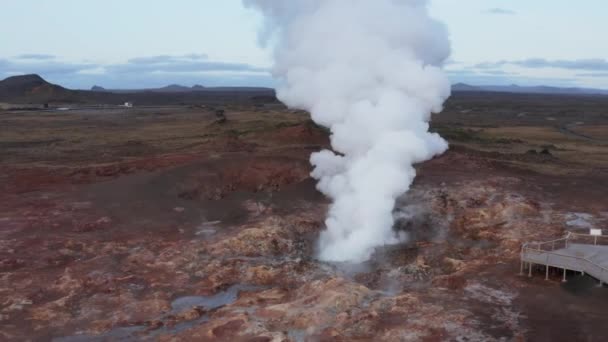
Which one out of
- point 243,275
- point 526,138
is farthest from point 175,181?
point 526,138

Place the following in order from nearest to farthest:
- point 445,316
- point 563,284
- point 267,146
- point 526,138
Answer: point 445,316, point 563,284, point 267,146, point 526,138

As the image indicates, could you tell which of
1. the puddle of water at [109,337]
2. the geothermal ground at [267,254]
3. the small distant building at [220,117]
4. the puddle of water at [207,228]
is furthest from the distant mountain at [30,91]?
the puddle of water at [109,337]

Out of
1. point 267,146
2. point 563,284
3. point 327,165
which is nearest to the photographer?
point 563,284

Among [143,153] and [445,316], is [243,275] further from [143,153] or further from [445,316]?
[143,153]

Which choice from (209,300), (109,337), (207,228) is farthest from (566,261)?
(207,228)

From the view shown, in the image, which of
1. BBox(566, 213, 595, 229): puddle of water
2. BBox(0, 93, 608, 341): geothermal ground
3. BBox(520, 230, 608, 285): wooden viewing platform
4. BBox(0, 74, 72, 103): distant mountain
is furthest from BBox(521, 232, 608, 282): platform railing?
BBox(0, 74, 72, 103): distant mountain

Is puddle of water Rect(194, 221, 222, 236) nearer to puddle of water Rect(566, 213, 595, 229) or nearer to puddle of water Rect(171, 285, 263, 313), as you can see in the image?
puddle of water Rect(171, 285, 263, 313)

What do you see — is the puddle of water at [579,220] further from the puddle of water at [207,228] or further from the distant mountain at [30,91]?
the distant mountain at [30,91]
